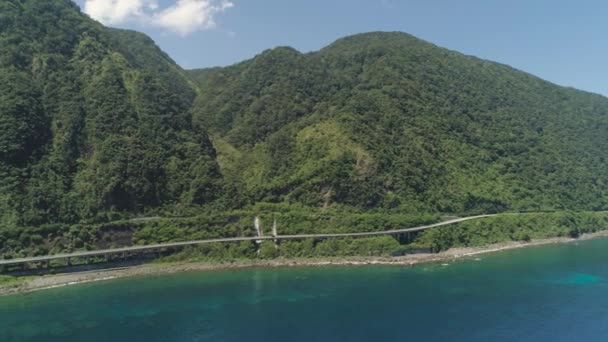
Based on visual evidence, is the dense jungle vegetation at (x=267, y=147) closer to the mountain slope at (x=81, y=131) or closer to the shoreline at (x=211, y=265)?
the mountain slope at (x=81, y=131)

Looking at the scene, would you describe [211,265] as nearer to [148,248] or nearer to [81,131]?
[148,248]

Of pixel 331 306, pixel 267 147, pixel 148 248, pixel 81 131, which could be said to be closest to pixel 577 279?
pixel 331 306

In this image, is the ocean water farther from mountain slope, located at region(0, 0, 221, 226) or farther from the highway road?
mountain slope, located at region(0, 0, 221, 226)

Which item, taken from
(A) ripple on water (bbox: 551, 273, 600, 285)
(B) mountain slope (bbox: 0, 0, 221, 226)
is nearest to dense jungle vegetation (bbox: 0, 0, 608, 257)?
(B) mountain slope (bbox: 0, 0, 221, 226)

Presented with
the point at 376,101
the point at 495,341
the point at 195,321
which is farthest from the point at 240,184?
the point at 495,341

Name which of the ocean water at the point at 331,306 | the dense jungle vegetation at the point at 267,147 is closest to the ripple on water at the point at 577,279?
the ocean water at the point at 331,306
